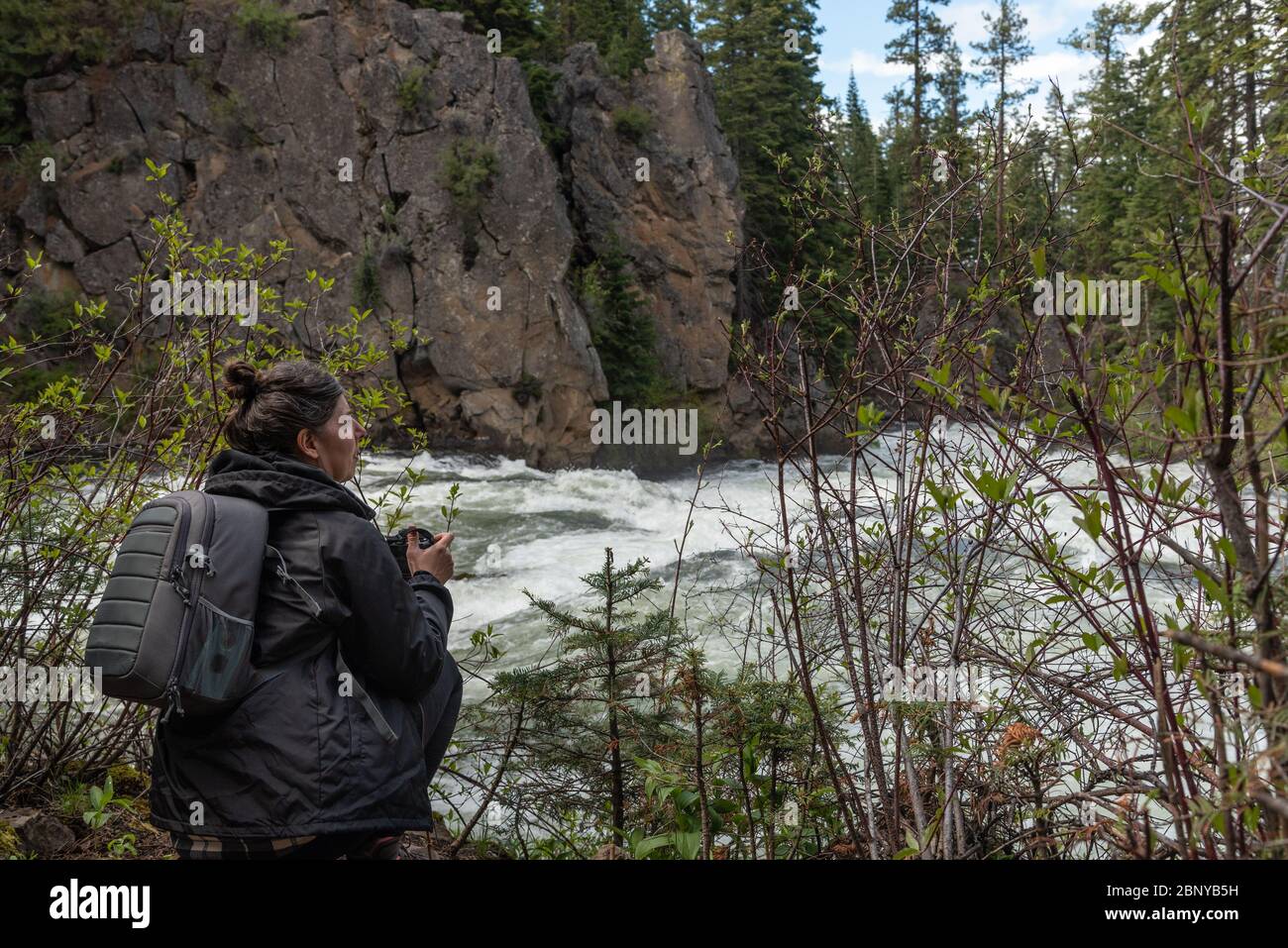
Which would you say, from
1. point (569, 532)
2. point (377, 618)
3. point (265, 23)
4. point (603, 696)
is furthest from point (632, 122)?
point (377, 618)

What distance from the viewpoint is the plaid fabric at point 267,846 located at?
208 cm

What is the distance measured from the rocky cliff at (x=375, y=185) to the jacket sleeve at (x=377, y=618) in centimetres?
1866

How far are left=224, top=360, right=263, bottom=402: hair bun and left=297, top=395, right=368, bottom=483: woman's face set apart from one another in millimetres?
185

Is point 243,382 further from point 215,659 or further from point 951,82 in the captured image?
point 951,82

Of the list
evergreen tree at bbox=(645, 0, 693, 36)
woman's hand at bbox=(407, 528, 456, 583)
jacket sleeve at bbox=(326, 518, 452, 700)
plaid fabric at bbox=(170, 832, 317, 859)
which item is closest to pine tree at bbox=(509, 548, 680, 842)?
woman's hand at bbox=(407, 528, 456, 583)

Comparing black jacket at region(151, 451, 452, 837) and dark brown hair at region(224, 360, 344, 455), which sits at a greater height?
dark brown hair at region(224, 360, 344, 455)

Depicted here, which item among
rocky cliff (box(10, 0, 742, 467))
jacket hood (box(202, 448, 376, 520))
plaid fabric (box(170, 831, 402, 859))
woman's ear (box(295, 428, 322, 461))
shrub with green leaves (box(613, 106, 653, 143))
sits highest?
shrub with green leaves (box(613, 106, 653, 143))

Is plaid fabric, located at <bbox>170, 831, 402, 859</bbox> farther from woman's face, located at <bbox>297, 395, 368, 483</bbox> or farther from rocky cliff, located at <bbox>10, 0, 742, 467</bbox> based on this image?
rocky cliff, located at <bbox>10, 0, 742, 467</bbox>

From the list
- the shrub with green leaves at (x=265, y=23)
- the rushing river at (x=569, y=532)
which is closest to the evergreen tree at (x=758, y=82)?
the rushing river at (x=569, y=532)

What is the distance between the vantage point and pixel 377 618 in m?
2.18

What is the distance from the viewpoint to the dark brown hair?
7.79 feet

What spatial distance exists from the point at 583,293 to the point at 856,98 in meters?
18.7

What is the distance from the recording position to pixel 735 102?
3009 cm
